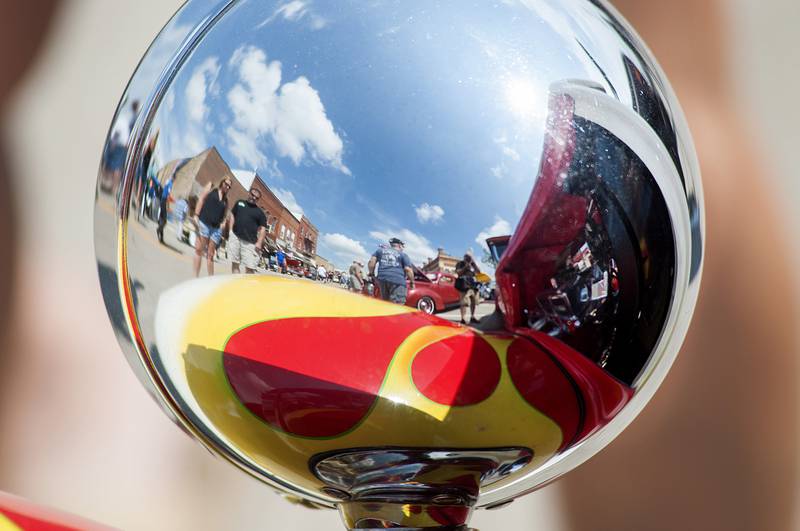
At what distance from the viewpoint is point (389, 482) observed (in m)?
0.28

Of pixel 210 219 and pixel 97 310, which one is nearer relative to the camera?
pixel 210 219

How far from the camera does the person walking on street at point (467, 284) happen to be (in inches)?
9.3

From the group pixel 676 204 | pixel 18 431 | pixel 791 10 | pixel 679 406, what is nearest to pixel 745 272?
pixel 679 406

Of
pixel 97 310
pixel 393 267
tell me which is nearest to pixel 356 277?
pixel 393 267

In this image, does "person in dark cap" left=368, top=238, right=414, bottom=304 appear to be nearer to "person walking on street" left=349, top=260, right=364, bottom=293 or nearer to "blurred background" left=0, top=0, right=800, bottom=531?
"person walking on street" left=349, top=260, right=364, bottom=293

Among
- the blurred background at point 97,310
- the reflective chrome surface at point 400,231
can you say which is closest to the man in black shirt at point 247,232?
the reflective chrome surface at point 400,231

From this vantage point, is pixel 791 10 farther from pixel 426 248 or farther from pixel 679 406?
pixel 426 248

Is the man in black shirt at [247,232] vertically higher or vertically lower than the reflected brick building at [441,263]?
higher

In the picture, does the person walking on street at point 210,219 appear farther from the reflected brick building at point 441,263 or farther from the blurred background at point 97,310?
the blurred background at point 97,310

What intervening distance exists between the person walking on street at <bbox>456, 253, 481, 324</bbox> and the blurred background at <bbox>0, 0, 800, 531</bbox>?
74 centimetres

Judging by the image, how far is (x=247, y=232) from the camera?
0.25m

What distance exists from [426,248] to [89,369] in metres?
0.86

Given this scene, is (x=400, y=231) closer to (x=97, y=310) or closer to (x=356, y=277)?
(x=356, y=277)

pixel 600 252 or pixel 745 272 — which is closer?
pixel 600 252
